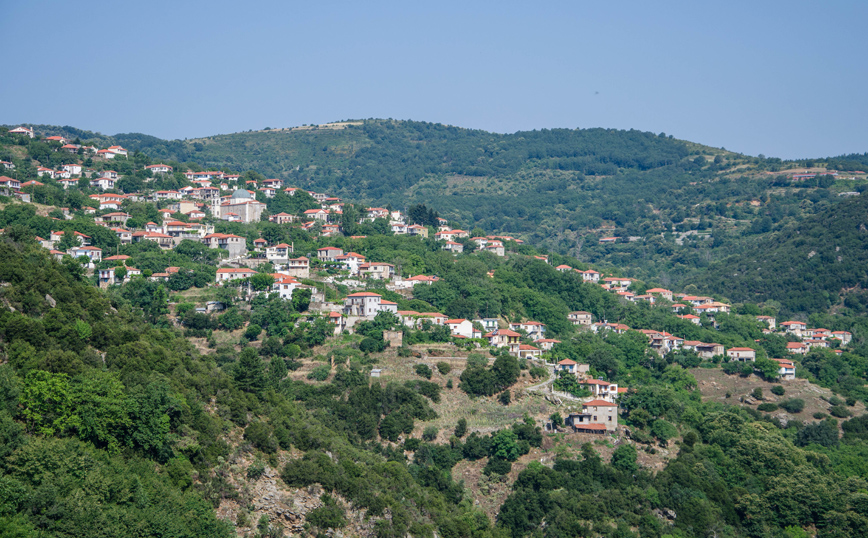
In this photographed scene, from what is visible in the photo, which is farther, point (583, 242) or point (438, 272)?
point (583, 242)

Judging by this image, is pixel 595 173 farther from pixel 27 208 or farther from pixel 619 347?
pixel 27 208

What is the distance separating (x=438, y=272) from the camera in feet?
244

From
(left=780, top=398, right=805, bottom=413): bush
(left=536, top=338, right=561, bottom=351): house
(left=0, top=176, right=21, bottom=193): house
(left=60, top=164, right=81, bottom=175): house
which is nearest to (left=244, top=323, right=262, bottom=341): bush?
(left=536, top=338, right=561, bottom=351): house

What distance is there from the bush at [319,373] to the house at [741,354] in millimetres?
36731

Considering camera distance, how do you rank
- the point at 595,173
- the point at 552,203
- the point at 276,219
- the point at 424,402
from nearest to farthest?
the point at 424,402 < the point at 276,219 < the point at 552,203 < the point at 595,173

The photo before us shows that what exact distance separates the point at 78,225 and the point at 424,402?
32009 millimetres

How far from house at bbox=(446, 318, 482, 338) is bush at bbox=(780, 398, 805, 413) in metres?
23.2

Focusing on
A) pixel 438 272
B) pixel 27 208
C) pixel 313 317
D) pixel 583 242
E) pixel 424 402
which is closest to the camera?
pixel 424 402

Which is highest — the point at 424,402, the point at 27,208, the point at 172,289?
the point at 27,208

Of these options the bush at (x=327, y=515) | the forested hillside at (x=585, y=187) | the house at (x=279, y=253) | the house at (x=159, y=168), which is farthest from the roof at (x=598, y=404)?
the house at (x=159, y=168)

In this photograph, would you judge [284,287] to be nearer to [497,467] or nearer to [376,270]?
[376,270]

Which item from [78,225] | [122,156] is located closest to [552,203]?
[122,156]

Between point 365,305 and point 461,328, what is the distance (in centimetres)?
689

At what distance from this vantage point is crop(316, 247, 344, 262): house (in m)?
72.5
